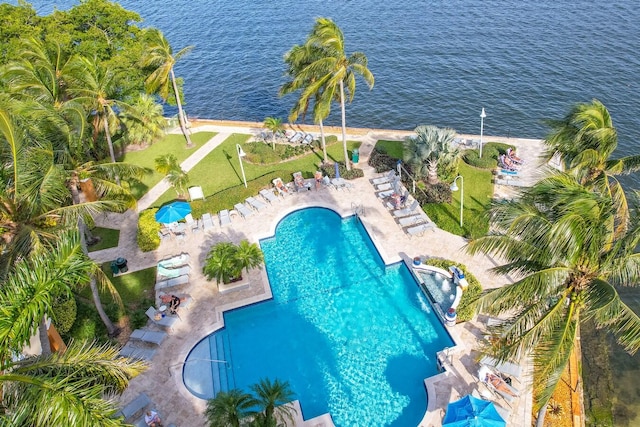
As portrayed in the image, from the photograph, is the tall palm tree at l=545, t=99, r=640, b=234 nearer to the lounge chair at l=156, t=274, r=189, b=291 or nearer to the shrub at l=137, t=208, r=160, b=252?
the lounge chair at l=156, t=274, r=189, b=291

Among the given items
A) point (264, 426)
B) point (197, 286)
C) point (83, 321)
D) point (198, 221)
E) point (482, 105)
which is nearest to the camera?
point (264, 426)

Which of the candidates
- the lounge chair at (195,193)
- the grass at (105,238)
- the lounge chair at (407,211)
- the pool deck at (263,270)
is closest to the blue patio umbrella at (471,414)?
the pool deck at (263,270)

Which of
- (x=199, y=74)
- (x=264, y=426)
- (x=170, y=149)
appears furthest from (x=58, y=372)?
(x=199, y=74)

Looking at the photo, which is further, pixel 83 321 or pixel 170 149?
pixel 170 149

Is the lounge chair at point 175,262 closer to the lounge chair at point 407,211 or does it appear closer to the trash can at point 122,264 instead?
the trash can at point 122,264

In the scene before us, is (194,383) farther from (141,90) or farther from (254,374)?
(141,90)

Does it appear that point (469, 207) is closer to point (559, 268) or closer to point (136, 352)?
point (559, 268)

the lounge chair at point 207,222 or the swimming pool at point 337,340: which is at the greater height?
the lounge chair at point 207,222
